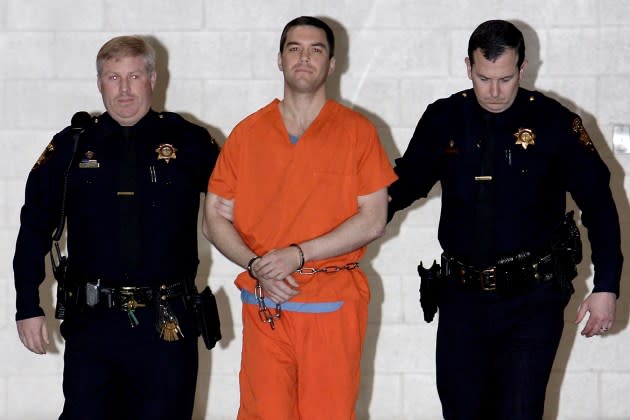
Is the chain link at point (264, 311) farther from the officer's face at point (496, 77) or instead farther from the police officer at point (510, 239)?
the officer's face at point (496, 77)

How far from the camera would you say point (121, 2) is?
16.1ft

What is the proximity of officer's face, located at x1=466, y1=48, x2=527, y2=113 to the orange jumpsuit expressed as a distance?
377 mm

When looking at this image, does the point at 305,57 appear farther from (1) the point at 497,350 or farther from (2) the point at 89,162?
(1) the point at 497,350

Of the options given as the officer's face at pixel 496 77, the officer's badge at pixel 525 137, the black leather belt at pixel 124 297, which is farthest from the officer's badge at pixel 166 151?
the officer's badge at pixel 525 137

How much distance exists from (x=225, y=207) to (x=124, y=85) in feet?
1.69

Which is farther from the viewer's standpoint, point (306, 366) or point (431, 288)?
point (431, 288)

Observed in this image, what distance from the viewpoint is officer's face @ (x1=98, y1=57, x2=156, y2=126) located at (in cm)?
346

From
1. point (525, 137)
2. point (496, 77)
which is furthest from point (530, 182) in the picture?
point (496, 77)

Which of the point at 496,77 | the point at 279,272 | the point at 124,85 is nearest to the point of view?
the point at 279,272

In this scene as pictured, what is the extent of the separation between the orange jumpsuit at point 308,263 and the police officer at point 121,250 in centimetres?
24

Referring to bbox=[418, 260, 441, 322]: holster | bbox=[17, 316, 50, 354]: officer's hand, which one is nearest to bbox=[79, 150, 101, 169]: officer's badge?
bbox=[17, 316, 50, 354]: officer's hand

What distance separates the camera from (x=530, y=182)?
3428 millimetres

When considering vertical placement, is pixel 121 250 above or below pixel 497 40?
below

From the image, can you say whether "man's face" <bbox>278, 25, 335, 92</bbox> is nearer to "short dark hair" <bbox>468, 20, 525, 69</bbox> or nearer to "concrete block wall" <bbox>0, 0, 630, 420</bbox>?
"short dark hair" <bbox>468, 20, 525, 69</bbox>
